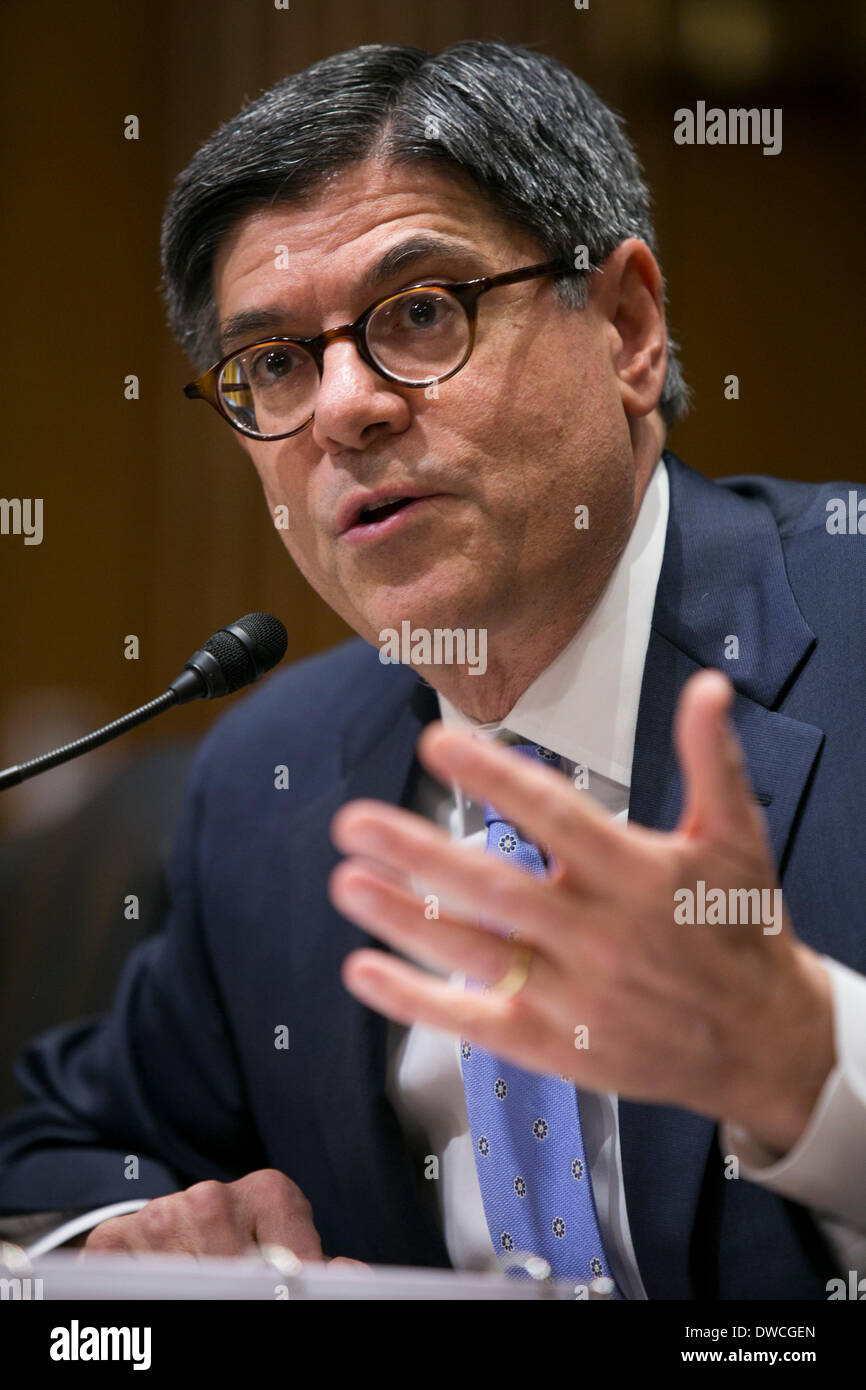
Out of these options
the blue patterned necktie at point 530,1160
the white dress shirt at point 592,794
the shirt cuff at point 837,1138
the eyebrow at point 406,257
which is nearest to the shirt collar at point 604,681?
the white dress shirt at point 592,794

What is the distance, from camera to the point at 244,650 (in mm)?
1184

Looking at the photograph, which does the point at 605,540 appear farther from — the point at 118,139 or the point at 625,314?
the point at 118,139

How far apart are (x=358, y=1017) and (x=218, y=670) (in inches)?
18.7

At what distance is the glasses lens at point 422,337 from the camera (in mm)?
1234

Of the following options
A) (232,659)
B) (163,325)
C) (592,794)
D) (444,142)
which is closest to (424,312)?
(444,142)

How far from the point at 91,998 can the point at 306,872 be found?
583 millimetres

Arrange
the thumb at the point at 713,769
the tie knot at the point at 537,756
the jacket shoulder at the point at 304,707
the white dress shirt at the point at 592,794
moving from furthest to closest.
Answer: the jacket shoulder at the point at 304,707 → the tie knot at the point at 537,756 → the white dress shirt at the point at 592,794 → the thumb at the point at 713,769

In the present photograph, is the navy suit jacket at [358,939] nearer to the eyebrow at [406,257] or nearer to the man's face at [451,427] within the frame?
the man's face at [451,427]

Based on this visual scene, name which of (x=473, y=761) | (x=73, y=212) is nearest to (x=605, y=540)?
(x=473, y=761)

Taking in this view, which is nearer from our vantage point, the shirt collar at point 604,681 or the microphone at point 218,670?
the microphone at point 218,670

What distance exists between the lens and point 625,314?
4.53ft

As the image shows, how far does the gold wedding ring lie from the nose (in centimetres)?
63

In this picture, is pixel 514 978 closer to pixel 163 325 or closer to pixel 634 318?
pixel 634 318

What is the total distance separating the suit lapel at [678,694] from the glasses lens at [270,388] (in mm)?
415
